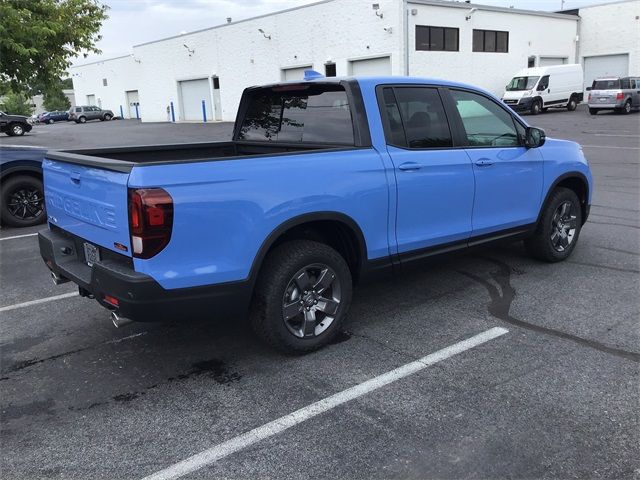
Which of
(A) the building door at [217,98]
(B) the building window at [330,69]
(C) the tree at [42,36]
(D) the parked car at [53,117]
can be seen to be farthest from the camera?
(D) the parked car at [53,117]

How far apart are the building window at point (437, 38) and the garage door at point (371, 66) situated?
1847 mm

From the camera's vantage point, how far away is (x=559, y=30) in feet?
130

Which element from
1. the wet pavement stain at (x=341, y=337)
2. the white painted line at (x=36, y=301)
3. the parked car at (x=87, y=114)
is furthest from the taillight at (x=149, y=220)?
the parked car at (x=87, y=114)

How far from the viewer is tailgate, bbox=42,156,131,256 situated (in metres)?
3.27

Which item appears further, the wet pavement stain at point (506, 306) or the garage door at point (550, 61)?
the garage door at point (550, 61)

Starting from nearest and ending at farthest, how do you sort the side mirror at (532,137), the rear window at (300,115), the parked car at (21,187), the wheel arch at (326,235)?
the wheel arch at (326,235)
the rear window at (300,115)
the side mirror at (532,137)
the parked car at (21,187)

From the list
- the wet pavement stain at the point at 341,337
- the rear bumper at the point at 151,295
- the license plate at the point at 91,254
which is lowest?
the wet pavement stain at the point at 341,337

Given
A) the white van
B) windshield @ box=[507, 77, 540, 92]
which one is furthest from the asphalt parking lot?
windshield @ box=[507, 77, 540, 92]

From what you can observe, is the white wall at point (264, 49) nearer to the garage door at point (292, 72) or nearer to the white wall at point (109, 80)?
the garage door at point (292, 72)

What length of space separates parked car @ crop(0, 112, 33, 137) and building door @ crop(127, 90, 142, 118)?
22227 mm

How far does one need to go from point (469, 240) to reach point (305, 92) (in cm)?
188

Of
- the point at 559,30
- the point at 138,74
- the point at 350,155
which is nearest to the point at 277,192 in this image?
the point at 350,155

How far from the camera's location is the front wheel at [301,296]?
372 centimetres

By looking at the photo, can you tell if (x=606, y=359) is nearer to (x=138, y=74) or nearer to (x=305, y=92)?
(x=305, y=92)
